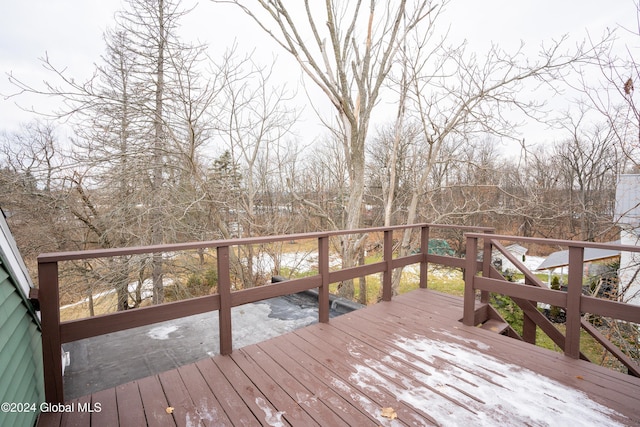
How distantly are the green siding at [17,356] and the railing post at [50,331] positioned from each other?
84mm

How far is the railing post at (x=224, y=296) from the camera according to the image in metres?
2.47

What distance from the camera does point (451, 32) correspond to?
21.8 feet

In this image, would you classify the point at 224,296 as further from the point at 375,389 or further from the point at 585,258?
the point at 585,258

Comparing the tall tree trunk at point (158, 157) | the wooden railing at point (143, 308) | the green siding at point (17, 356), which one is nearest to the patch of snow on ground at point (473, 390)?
the wooden railing at point (143, 308)

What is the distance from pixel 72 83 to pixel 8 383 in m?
5.15

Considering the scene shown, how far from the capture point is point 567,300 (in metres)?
2.42

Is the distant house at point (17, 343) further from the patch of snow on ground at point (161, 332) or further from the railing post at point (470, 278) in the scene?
the railing post at point (470, 278)

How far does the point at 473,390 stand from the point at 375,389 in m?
0.66

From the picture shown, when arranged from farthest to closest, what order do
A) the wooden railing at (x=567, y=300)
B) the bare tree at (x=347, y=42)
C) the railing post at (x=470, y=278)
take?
the bare tree at (x=347, y=42)
the railing post at (x=470, y=278)
the wooden railing at (x=567, y=300)

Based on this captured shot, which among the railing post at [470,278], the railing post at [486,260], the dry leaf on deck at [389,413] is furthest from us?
the railing post at [486,260]

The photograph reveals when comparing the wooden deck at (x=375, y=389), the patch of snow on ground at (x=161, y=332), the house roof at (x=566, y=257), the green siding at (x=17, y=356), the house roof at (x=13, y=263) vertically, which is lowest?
the house roof at (x=566, y=257)

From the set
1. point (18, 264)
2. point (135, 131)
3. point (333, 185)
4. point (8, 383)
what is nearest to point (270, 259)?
point (333, 185)

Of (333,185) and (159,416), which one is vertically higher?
(333,185)

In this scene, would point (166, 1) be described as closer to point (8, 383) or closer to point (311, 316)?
point (311, 316)
